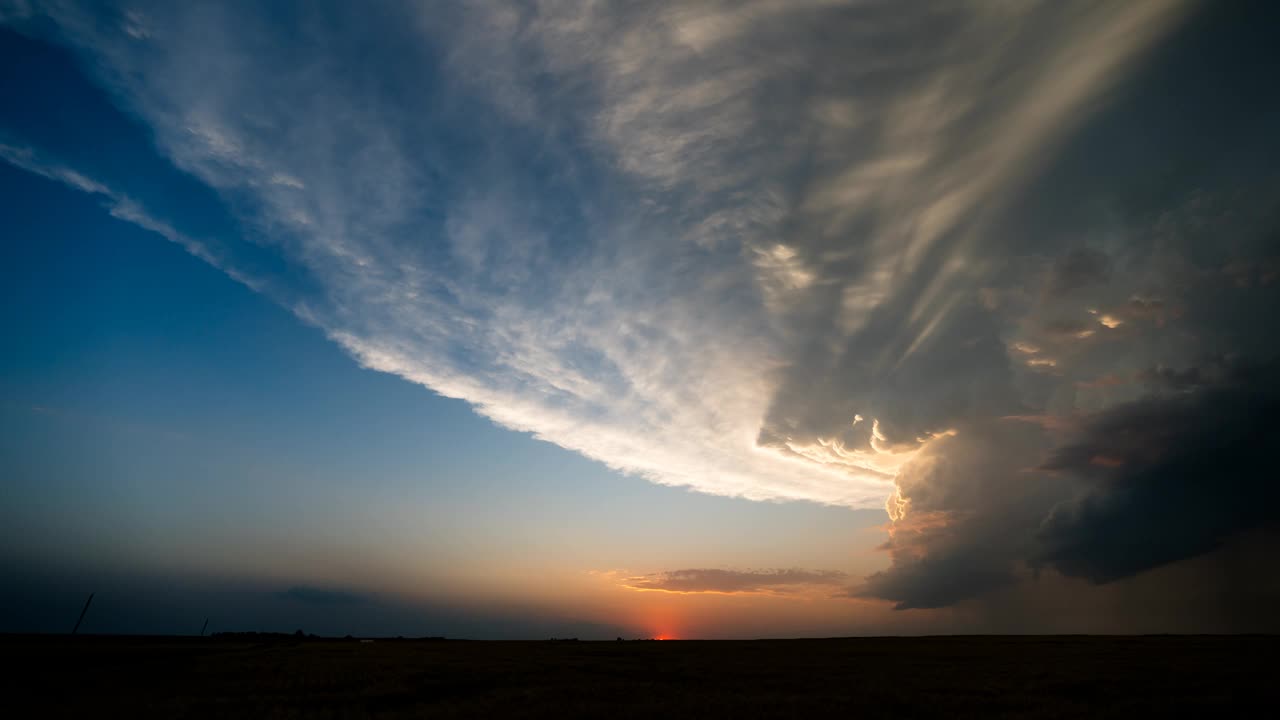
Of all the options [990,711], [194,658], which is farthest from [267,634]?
[990,711]

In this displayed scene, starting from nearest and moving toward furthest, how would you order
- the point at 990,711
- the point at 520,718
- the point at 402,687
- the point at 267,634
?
the point at 520,718 → the point at 990,711 → the point at 402,687 → the point at 267,634

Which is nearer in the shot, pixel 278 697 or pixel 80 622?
pixel 278 697

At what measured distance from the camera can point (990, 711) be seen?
3056 centimetres

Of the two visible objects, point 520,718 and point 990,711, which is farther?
point 990,711

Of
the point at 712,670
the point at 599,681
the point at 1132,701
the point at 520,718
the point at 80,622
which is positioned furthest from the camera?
the point at 80,622

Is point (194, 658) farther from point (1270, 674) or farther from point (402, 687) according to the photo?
point (1270, 674)

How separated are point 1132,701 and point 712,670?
104ft

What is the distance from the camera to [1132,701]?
32594 millimetres

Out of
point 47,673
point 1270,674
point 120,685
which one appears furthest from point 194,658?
point 1270,674

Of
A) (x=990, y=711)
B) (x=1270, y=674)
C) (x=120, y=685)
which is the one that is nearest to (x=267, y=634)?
(x=120, y=685)

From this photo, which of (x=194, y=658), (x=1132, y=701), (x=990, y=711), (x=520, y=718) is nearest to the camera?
(x=520, y=718)

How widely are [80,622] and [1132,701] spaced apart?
216 meters

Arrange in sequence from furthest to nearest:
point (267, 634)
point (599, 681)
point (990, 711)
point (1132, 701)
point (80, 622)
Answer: point (267, 634) < point (80, 622) < point (599, 681) < point (1132, 701) < point (990, 711)

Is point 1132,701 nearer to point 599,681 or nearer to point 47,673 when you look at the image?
point 599,681
